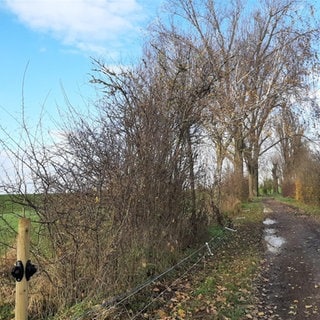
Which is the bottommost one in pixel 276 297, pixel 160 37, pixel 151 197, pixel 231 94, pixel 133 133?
pixel 276 297

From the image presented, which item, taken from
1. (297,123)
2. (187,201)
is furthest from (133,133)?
(297,123)

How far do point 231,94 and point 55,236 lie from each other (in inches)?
522

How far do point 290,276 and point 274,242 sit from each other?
4.72 m

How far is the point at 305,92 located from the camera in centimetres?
2275

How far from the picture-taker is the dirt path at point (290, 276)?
653 cm

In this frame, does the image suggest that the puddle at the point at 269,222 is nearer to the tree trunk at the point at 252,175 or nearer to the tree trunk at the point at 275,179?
the tree trunk at the point at 252,175

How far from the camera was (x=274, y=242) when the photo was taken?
43.7 ft

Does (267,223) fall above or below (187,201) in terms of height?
below

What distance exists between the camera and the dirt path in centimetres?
653

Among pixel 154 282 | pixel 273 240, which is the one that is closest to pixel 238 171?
pixel 273 240

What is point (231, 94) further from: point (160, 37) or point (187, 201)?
point (187, 201)

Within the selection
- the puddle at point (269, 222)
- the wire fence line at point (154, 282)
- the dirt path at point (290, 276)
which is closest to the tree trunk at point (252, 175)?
the puddle at point (269, 222)

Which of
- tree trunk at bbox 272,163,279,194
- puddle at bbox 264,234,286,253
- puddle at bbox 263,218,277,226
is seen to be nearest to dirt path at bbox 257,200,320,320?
puddle at bbox 264,234,286,253

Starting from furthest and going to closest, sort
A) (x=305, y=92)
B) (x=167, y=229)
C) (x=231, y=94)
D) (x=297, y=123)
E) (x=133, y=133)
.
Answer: (x=297, y=123), (x=305, y=92), (x=231, y=94), (x=167, y=229), (x=133, y=133)
